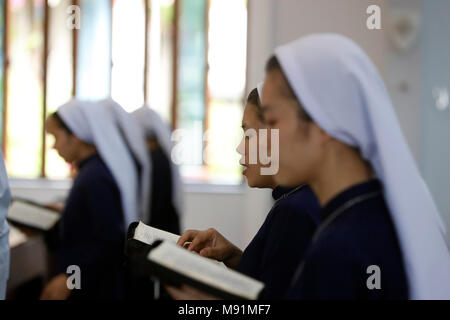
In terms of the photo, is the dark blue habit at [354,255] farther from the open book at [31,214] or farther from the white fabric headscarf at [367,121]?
the open book at [31,214]

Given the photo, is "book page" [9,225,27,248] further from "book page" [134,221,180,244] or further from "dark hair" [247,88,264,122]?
"dark hair" [247,88,264,122]

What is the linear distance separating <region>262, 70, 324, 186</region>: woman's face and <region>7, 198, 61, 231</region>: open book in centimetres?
246

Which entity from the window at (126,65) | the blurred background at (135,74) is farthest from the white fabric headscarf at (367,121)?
the window at (126,65)

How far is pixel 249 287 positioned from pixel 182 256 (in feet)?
0.41

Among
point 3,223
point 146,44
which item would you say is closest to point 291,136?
point 3,223

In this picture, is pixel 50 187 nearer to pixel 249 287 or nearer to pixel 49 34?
pixel 49 34

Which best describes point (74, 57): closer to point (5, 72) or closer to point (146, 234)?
point (5, 72)

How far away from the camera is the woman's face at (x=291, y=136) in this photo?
105 cm

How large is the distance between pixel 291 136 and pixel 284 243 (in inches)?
11.5

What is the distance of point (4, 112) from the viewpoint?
557cm

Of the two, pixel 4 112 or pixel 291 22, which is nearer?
pixel 291 22

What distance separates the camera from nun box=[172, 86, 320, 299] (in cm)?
124

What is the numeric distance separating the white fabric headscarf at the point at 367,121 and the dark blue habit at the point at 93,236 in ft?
6.01

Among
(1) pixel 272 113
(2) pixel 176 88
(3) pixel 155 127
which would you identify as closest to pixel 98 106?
(3) pixel 155 127
